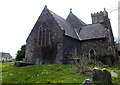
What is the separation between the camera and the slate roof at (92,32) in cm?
2626

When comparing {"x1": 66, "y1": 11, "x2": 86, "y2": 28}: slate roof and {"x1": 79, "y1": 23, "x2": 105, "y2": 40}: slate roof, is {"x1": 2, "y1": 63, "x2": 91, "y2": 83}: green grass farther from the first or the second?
{"x1": 66, "y1": 11, "x2": 86, "y2": 28}: slate roof

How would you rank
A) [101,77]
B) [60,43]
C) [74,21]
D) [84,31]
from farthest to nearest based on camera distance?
1. [74,21]
2. [84,31]
3. [60,43]
4. [101,77]

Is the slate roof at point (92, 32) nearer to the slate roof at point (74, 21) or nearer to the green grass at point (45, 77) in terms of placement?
the slate roof at point (74, 21)

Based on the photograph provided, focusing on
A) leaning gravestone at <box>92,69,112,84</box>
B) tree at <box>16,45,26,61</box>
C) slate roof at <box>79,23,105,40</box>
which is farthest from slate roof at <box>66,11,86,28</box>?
leaning gravestone at <box>92,69,112,84</box>

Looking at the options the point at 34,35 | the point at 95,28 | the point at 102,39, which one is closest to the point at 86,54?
the point at 102,39

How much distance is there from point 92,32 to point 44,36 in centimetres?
1079

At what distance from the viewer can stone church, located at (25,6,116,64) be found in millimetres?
22141

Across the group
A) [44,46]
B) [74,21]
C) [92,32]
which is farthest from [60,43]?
[74,21]

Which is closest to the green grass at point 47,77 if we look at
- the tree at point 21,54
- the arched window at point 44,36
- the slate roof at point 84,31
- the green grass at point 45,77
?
the green grass at point 45,77

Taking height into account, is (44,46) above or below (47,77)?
above

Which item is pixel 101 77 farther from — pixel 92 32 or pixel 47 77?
pixel 92 32

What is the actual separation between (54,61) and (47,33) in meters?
5.72

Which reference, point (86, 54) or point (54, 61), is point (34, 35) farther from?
point (86, 54)

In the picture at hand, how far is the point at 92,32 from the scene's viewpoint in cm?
2775
